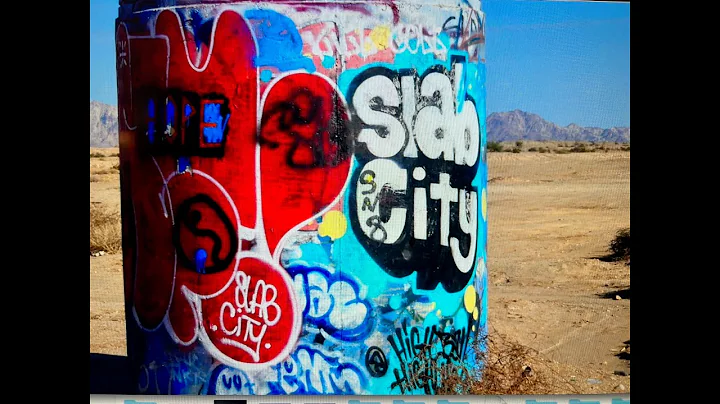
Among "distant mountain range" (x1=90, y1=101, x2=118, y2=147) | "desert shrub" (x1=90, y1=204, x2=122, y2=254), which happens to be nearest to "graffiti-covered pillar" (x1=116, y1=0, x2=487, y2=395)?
"desert shrub" (x1=90, y1=204, x2=122, y2=254)

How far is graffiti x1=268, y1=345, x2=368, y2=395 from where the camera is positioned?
21.8 ft

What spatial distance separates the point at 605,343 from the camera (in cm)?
1065

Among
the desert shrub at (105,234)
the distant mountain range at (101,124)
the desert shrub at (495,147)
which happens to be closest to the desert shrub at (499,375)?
the desert shrub at (105,234)

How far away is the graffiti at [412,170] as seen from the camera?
6.59 meters

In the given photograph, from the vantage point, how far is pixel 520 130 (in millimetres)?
47438

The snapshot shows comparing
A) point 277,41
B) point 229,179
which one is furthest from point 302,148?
point 277,41

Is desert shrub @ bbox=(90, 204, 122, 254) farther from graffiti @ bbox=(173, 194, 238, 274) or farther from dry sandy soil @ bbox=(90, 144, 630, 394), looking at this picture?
graffiti @ bbox=(173, 194, 238, 274)

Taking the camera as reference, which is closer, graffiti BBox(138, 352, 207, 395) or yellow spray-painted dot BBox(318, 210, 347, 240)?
yellow spray-painted dot BBox(318, 210, 347, 240)

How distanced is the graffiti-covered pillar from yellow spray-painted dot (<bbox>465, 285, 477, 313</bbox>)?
9.4 inches

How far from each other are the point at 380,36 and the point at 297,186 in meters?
1.20
